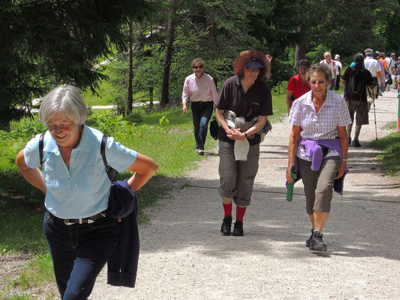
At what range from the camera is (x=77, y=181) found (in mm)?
3549

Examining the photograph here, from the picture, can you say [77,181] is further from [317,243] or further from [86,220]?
[317,243]

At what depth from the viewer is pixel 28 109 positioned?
8.98 metres

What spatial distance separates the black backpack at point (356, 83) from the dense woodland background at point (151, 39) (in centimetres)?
319

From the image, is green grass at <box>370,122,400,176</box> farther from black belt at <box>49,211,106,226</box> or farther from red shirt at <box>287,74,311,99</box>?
black belt at <box>49,211,106,226</box>

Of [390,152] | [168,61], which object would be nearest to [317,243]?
[390,152]

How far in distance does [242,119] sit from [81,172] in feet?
11.0

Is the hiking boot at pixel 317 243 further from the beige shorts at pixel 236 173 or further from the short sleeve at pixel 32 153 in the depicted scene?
the short sleeve at pixel 32 153

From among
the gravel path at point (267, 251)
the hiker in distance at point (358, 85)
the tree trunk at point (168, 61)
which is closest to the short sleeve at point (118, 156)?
the gravel path at point (267, 251)

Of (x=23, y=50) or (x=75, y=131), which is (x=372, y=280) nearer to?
(x=75, y=131)

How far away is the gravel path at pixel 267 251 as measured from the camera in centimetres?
514

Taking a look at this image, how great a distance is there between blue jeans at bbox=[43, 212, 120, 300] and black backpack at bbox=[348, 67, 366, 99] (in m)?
10.8

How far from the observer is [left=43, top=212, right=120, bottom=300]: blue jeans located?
3.47m

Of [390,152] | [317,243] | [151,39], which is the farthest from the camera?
[151,39]

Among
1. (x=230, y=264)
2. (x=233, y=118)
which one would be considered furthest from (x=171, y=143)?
(x=230, y=264)
